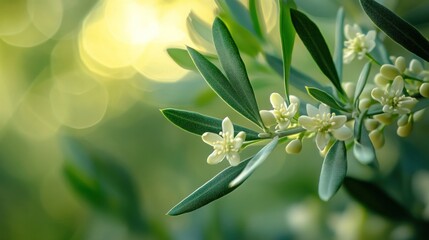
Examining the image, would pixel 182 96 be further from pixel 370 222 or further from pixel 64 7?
pixel 64 7

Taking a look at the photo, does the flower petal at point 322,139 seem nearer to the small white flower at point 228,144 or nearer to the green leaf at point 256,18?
the small white flower at point 228,144

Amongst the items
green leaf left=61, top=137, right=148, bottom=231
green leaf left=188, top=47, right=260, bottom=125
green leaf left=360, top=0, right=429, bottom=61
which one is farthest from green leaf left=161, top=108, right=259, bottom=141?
green leaf left=61, top=137, right=148, bottom=231

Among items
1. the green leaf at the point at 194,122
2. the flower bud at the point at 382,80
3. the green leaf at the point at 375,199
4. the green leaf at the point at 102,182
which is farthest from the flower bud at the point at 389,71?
the green leaf at the point at 102,182

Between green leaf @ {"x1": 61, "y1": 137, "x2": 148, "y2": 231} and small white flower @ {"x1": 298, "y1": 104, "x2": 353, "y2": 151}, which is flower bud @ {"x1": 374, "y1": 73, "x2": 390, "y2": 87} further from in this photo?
green leaf @ {"x1": 61, "y1": 137, "x2": 148, "y2": 231}

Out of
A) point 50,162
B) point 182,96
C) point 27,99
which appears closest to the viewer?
point 182,96

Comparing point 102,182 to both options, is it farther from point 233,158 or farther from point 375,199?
point 233,158

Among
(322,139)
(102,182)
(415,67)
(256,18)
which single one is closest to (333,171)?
(322,139)

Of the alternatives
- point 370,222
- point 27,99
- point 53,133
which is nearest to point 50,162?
point 53,133
